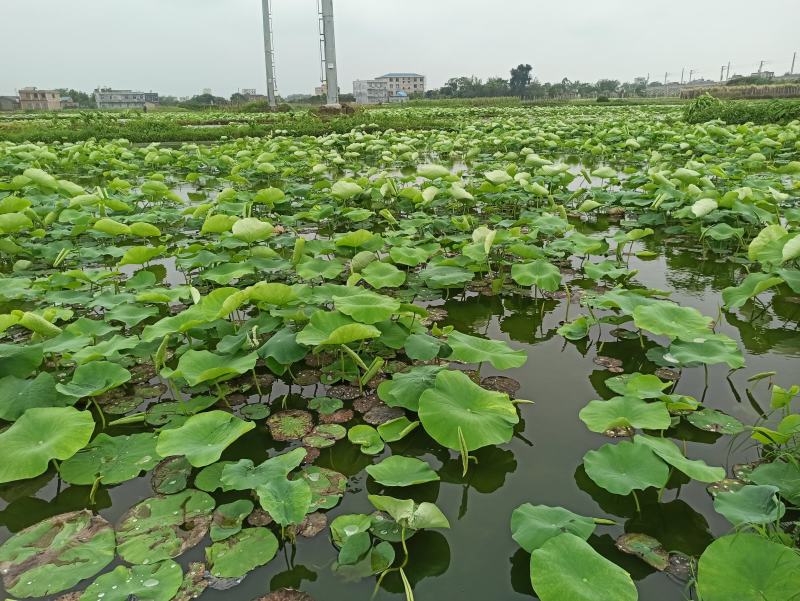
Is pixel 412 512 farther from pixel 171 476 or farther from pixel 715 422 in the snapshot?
pixel 715 422

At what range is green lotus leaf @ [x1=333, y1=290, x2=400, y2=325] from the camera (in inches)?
77.9

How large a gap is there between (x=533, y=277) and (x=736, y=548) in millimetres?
1763

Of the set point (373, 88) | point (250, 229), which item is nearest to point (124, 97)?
point (373, 88)

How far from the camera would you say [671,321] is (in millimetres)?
2062

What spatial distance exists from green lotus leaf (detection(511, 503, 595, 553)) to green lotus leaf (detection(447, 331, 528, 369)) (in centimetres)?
61

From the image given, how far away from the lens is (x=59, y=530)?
4.54 ft

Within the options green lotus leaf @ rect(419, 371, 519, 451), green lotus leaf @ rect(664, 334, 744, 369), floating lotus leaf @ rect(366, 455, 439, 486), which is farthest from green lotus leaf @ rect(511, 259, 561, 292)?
floating lotus leaf @ rect(366, 455, 439, 486)

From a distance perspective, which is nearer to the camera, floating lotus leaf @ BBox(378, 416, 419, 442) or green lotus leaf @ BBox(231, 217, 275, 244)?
floating lotus leaf @ BBox(378, 416, 419, 442)

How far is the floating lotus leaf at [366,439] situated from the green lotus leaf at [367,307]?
411 millimetres

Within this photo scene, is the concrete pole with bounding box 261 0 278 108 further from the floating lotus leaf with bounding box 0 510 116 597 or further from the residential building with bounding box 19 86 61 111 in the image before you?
the residential building with bounding box 19 86 61 111

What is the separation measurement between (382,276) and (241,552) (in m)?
1.62

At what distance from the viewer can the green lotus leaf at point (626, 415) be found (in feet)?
5.01

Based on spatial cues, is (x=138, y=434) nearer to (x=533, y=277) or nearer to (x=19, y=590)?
(x=19, y=590)

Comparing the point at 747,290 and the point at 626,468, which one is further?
the point at 747,290
